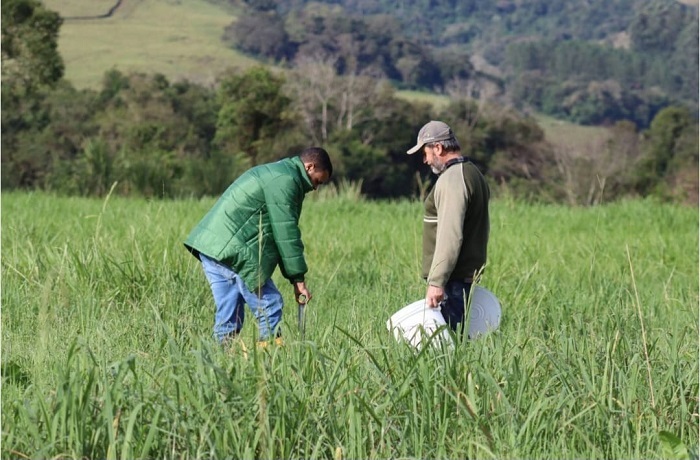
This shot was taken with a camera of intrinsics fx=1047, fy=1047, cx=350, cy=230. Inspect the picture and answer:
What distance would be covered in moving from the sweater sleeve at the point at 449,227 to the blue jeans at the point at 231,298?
34.2 inches

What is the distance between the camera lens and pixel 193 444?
3592 millimetres

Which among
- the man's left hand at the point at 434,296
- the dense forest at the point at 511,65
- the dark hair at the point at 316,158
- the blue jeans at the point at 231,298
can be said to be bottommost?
the dense forest at the point at 511,65

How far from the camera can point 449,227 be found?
5184 millimetres

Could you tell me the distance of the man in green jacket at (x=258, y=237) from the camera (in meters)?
5.34

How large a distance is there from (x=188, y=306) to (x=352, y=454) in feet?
6.81

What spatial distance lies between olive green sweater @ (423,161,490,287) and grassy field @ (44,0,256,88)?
86817 mm

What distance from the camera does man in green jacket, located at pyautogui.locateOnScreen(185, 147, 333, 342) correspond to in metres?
5.34

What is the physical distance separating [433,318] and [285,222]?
36.0 inches

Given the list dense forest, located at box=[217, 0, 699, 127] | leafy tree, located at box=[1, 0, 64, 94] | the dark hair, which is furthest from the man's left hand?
dense forest, located at box=[217, 0, 699, 127]

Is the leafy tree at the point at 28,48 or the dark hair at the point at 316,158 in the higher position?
the dark hair at the point at 316,158

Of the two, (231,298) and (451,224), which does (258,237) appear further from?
(451,224)

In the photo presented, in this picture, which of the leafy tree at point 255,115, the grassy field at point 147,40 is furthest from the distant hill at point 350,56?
the leafy tree at point 255,115

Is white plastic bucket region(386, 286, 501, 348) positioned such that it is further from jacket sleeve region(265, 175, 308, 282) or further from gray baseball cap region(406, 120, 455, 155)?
gray baseball cap region(406, 120, 455, 155)

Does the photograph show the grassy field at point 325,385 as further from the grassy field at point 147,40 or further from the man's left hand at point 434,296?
the grassy field at point 147,40
